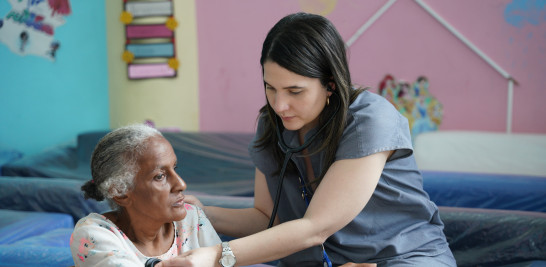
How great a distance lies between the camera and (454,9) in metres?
3.76

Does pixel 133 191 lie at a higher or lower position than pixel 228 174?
higher

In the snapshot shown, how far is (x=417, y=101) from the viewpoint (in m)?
3.86

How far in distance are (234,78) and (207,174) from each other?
3.58 feet

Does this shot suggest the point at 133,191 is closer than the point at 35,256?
Yes

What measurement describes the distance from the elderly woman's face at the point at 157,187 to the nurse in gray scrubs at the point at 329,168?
19 centimetres

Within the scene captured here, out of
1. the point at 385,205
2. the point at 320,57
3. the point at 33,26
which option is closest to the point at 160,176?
the point at 320,57

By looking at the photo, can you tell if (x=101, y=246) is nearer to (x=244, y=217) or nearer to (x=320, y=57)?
(x=244, y=217)

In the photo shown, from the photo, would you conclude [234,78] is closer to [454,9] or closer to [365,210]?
[454,9]

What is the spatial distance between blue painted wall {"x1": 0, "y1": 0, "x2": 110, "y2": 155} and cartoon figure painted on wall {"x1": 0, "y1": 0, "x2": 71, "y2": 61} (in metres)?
0.04

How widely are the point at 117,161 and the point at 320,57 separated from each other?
58cm

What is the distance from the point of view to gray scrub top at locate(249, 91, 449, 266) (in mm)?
1377

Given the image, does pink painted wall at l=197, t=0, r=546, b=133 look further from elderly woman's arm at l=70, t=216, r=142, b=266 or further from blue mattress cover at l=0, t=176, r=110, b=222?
elderly woman's arm at l=70, t=216, r=142, b=266

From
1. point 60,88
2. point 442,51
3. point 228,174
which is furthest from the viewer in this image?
point 60,88

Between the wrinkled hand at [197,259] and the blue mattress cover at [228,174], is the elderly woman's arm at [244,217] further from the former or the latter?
the blue mattress cover at [228,174]
